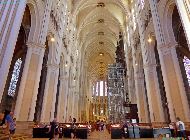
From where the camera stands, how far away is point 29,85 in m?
11.8

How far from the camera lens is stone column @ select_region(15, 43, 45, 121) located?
11180mm

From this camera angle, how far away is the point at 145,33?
16859 millimetres

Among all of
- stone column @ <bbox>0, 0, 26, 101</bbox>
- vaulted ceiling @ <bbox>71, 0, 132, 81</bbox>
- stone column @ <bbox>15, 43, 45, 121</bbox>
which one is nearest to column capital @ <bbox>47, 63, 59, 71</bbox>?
stone column @ <bbox>15, 43, 45, 121</bbox>

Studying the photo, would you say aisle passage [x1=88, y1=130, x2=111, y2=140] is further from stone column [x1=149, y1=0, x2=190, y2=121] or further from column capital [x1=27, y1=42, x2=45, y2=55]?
column capital [x1=27, y1=42, x2=45, y2=55]

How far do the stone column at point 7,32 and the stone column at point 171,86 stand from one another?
9139 mm

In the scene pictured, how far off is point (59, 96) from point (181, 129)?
579 inches

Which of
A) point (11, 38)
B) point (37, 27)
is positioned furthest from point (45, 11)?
point (11, 38)

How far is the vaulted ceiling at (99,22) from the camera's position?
28.1 m

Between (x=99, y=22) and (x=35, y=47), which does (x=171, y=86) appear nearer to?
(x=35, y=47)

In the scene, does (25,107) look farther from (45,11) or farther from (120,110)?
(120,110)

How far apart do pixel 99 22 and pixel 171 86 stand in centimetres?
2652

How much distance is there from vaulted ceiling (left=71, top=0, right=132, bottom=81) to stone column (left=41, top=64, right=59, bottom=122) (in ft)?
41.0

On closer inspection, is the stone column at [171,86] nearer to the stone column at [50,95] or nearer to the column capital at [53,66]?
the column capital at [53,66]

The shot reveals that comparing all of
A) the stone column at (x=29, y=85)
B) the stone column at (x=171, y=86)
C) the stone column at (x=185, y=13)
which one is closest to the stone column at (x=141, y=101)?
the stone column at (x=171, y=86)
